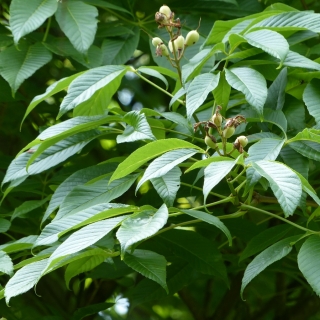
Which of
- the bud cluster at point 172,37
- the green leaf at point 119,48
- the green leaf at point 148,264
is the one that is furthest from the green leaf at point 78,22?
the green leaf at point 148,264

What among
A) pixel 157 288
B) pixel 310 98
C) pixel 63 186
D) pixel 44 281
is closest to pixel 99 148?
pixel 44 281

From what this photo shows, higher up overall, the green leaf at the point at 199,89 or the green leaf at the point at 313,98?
the green leaf at the point at 199,89

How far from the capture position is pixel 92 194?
972mm

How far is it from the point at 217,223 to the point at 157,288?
522mm

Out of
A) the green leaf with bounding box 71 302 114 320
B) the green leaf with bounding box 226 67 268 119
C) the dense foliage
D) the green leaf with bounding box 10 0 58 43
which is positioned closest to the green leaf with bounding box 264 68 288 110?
the dense foliage

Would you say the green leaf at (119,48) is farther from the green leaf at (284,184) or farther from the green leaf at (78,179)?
the green leaf at (284,184)

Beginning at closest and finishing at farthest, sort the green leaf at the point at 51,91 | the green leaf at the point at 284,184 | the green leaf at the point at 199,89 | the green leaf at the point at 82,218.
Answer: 1. the green leaf at the point at 284,184
2. the green leaf at the point at 82,218
3. the green leaf at the point at 199,89
4. the green leaf at the point at 51,91

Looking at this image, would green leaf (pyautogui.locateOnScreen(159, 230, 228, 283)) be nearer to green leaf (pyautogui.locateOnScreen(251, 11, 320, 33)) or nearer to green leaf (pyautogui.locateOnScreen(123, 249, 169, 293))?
green leaf (pyautogui.locateOnScreen(123, 249, 169, 293))

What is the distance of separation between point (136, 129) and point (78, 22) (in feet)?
1.29

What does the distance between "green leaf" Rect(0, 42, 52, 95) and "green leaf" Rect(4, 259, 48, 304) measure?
0.45m

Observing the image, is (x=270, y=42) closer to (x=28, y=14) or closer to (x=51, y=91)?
(x=51, y=91)

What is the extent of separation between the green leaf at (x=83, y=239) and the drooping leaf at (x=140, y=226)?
0.02m

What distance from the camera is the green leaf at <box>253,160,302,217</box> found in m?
0.70

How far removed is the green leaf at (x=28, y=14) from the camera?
45.5 inches
